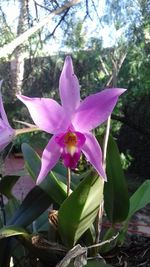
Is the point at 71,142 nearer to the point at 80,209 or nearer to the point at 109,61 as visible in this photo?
the point at 80,209

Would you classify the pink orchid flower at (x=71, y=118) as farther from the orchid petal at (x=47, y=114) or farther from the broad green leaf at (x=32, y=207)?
the broad green leaf at (x=32, y=207)

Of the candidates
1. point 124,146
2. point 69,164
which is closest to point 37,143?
point 69,164

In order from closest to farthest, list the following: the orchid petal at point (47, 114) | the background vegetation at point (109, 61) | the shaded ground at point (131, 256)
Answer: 1. the orchid petal at point (47, 114)
2. the shaded ground at point (131, 256)
3. the background vegetation at point (109, 61)

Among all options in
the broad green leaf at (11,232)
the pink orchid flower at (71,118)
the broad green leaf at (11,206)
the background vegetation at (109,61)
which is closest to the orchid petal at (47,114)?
the pink orchid flower at (71,118)

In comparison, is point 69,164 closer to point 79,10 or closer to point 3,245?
point 3,245

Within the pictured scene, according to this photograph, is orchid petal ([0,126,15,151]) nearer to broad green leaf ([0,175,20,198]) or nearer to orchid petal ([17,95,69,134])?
orchid petal ([17,95,69,134])

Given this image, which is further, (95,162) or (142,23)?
(142,23)

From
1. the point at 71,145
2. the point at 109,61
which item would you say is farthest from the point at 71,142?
the point at 109,61
